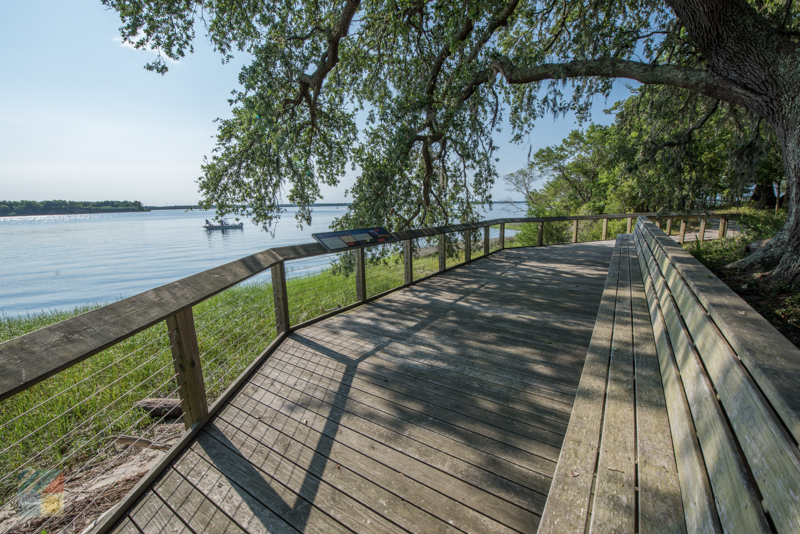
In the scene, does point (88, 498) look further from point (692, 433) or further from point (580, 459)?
point (692, 433)

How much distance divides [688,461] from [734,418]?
1.13 feet

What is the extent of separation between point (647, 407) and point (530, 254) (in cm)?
814

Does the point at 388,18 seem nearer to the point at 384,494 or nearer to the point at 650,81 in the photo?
the point at 650,81

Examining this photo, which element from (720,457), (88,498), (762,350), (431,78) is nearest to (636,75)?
(431,78)

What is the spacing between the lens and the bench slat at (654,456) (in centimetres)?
109

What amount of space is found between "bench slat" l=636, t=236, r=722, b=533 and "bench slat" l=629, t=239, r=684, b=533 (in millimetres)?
28

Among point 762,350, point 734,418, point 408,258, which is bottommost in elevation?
point 408,258

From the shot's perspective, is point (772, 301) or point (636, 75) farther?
point (636, 75)

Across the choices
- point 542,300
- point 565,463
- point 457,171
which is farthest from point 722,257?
point 565,463

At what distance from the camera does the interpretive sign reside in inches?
171

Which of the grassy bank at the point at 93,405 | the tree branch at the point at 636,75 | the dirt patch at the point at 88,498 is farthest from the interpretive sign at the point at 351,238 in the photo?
the tree branch at the point at 636,75

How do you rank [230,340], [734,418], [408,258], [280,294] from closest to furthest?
[734,418] → [280,294] → [408,258] → [230,340]

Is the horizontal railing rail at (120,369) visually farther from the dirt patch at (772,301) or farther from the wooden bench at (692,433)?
the dirt patch at (772,301)

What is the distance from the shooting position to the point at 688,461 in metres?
1.15
